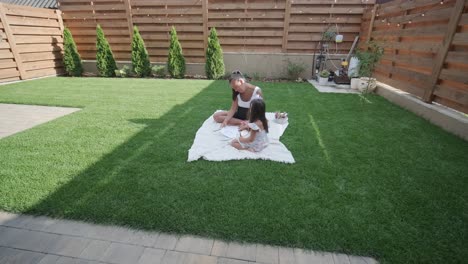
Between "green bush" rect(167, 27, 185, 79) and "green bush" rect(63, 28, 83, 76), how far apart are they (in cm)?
334

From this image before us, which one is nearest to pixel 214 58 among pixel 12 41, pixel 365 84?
pixel 365 84

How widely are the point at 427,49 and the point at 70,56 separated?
33.8 ft

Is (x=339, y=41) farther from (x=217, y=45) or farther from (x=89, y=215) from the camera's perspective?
(x=89, y=215)

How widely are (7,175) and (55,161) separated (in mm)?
442

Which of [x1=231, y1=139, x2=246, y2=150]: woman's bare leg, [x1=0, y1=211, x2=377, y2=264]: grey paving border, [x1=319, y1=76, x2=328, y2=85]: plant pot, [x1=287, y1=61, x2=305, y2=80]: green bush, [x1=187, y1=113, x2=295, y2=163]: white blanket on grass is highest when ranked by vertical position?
[x1=287, y1=61, x2=305, y2=80]: green bush

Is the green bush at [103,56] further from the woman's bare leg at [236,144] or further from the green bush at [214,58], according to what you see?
the woman's bare leg at [236,144]

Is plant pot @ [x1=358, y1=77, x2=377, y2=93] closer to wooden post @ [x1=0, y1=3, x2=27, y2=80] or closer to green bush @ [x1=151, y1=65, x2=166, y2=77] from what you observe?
green bush @ [x1=151, y1=65, x2=166, y2=77]

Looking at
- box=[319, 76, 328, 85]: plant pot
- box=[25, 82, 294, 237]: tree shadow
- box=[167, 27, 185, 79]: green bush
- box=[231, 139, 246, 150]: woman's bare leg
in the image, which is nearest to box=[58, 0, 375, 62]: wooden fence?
box=[167, 27, 185, 79]: green bush

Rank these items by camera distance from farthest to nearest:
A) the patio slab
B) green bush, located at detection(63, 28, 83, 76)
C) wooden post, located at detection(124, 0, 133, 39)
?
green bush, located at detection(63, 28, 83, 76) < wooden post, located at detection(124, 0, 133, 39) < the patio slab

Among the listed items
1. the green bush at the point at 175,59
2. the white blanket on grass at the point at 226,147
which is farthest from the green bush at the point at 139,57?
the white blanket on grass at the point at 226,147

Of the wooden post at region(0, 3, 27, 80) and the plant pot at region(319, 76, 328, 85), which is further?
the plant pot at region(319, 76, 328, 85)

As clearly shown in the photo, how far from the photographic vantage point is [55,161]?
292 centimetres

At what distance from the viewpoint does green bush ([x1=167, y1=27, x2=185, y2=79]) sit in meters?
8.11

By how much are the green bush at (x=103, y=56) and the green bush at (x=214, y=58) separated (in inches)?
138
